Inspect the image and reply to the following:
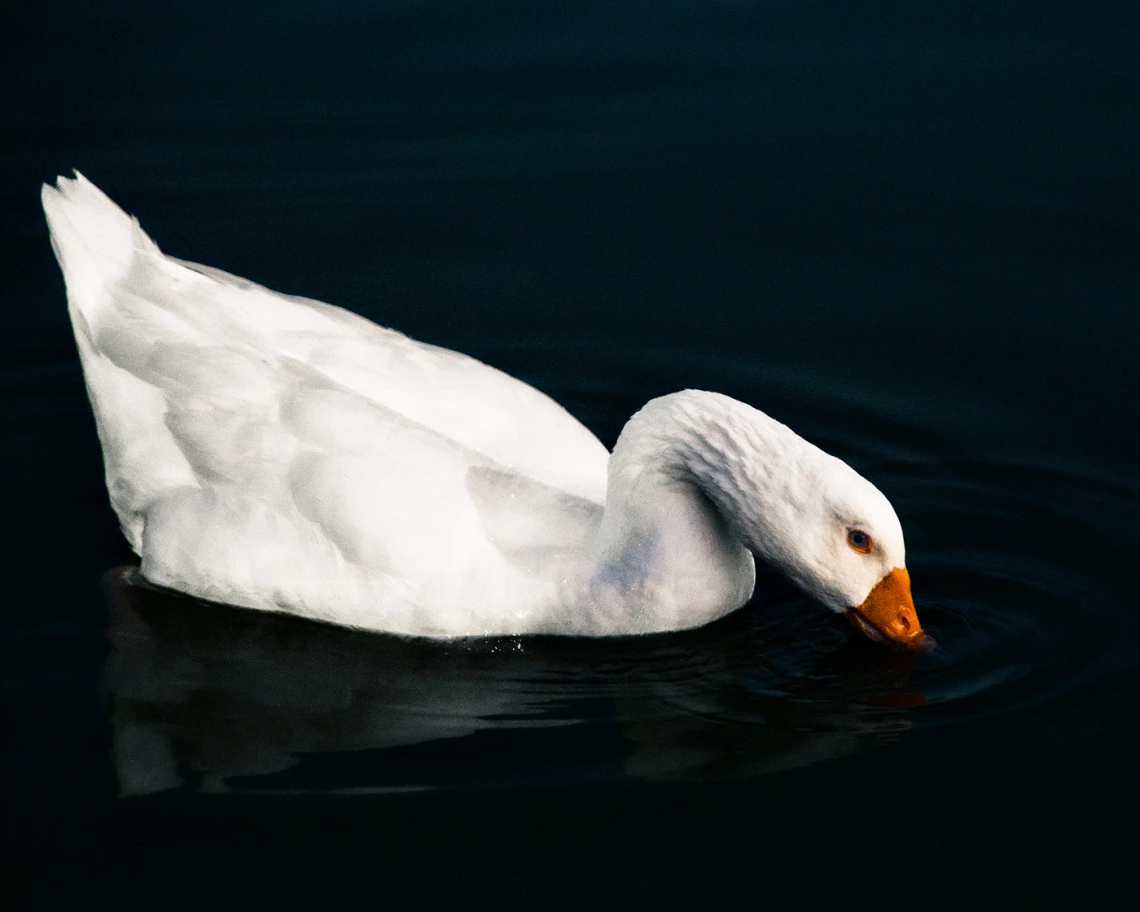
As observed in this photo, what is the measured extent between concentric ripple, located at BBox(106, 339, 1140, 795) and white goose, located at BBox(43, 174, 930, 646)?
0.16 m

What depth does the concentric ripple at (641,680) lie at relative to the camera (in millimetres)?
6008

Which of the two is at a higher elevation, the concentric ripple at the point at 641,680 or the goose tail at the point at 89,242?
the goose tail at the point at 89,242

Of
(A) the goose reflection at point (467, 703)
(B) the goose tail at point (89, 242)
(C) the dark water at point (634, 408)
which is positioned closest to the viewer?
(C) the dark water at point (634, 408)

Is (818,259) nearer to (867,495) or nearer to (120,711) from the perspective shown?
(867,495)

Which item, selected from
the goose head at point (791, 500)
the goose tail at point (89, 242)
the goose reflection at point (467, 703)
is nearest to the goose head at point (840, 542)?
the goose head at point (791, 500)

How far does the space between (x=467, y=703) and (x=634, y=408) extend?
8.94 ft

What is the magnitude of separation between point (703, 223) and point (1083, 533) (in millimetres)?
3496

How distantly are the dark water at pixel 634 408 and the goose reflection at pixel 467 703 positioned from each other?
0.8 inches

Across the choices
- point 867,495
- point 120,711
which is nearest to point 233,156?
point 120,711

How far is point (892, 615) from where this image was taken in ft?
20.9

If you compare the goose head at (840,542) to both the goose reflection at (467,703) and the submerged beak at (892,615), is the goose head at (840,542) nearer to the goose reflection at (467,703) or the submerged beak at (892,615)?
the submerged beak at (892,615)

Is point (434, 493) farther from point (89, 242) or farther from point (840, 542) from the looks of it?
point (89, 242)

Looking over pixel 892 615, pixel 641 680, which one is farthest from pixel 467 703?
pixel 892 615

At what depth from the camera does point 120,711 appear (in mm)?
6309
